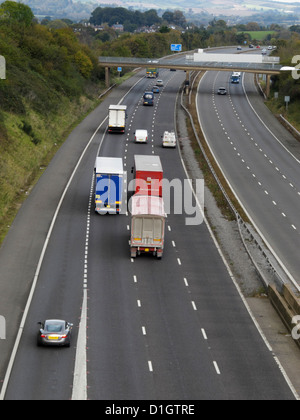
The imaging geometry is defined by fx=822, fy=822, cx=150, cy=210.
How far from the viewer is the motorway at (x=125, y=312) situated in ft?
112

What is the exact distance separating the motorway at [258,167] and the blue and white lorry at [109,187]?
34.0 ft

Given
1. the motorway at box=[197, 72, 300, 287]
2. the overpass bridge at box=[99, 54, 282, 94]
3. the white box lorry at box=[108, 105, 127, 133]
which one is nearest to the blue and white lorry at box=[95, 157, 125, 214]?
the motorway at box=[197, 72, 300, 287]

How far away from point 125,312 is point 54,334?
6.13m

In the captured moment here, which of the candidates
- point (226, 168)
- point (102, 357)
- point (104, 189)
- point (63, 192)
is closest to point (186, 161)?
point (226, 168)

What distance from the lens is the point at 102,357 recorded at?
1442 inches

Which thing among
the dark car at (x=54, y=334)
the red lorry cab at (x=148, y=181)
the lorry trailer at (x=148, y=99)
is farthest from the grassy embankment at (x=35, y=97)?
the dark car at (x=54, y=334)

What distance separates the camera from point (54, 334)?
1459 inches

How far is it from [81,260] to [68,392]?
712 inches

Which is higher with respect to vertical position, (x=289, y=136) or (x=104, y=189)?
(x=104, y=189)

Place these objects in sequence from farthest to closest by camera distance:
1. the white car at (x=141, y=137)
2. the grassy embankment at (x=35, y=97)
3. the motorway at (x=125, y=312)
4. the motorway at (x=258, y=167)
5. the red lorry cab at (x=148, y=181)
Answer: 1. the white car at (x=141, y=137)
2. the grassy embankment at (x=35, y=97)
3. the red lorry cab at (x=148, y=181)
4. the motorway at (x=258, y=167)
5. the motorway at (x=125, y=312)

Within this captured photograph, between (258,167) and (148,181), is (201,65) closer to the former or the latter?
(258,167)

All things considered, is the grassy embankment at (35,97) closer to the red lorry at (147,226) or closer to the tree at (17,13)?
the tree at (17,13)
